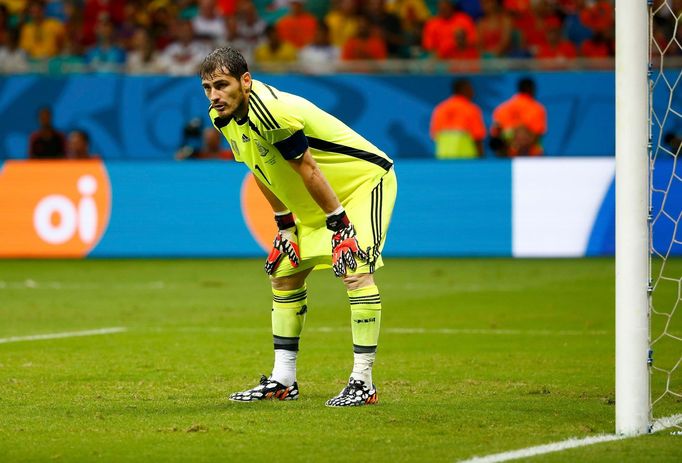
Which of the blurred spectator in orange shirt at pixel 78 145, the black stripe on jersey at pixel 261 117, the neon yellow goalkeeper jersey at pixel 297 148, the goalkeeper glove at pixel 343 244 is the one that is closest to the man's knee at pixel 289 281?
the neon yellow goalkeeper jersey at pixel 297 148

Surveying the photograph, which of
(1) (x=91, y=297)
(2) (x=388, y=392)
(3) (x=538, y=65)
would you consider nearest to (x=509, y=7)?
(3) (x=538, y=65)

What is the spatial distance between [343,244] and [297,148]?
22.5 inches

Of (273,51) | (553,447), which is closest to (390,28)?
(273,51)

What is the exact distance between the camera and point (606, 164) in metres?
16.2

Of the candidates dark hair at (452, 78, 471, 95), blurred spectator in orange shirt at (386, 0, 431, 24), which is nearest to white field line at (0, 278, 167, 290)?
dark hair at (452, 78, 471, 95)

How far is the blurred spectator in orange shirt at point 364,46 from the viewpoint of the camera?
68.2 ft

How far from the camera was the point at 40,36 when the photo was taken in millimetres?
21766

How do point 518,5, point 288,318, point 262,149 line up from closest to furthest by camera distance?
point 262,149 < point 288,318 < point 518,5

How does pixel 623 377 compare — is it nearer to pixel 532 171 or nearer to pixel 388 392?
pixel 388 392

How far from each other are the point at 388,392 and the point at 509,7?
15163 millimetres

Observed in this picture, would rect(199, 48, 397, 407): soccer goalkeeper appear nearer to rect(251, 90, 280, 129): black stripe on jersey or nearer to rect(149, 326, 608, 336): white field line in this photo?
rect(251, 90, 280, 129): black stripe on jersey

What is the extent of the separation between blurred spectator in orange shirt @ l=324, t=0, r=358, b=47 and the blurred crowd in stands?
17mm

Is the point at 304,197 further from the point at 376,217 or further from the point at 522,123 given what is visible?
the point at 522,123

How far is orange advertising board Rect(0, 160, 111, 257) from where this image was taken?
1656 centimetres
